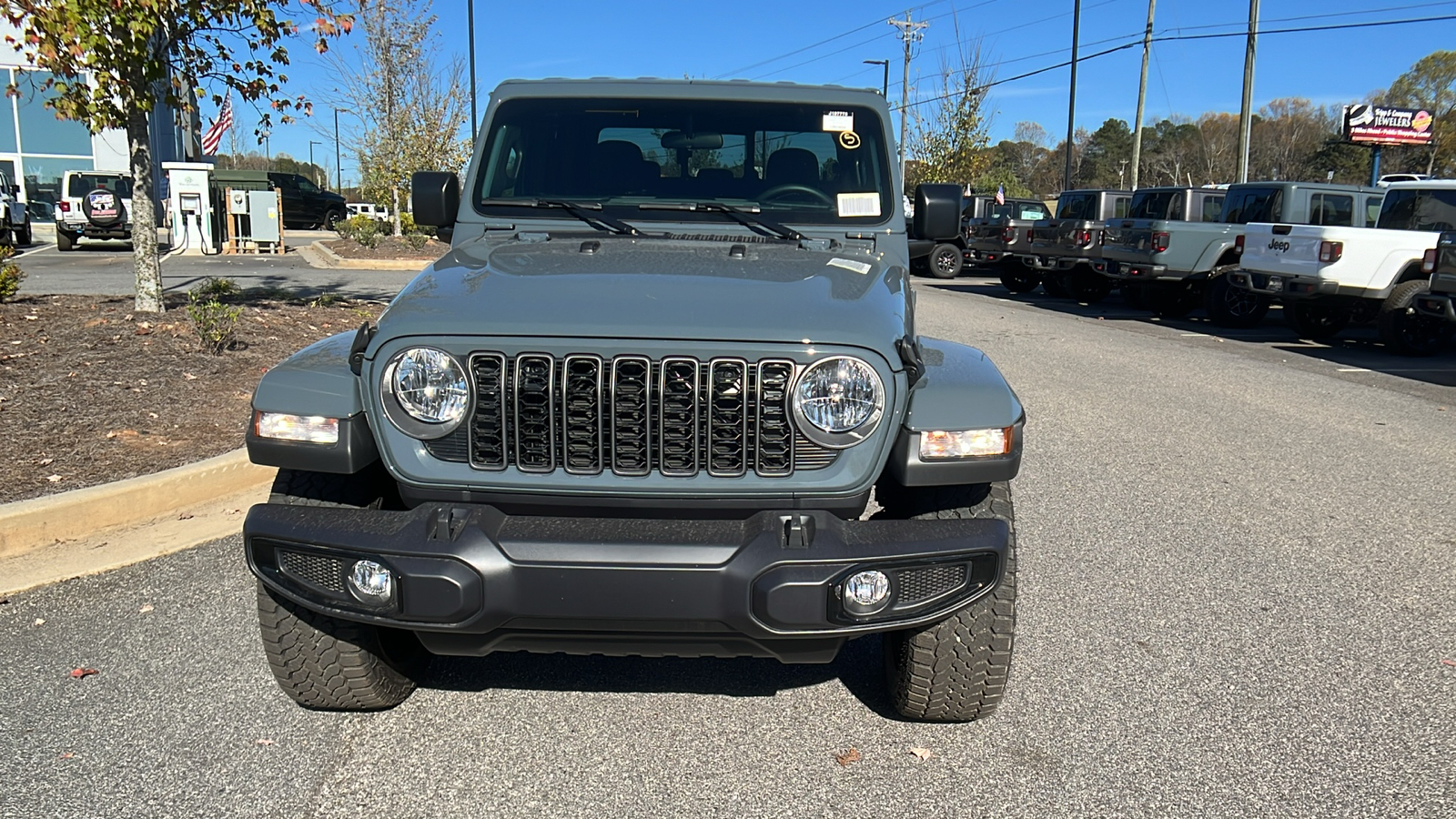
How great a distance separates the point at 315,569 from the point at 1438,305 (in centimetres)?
1200

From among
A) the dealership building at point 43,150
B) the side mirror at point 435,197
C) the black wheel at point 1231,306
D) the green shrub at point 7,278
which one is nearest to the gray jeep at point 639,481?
the side mirror at point 435,197

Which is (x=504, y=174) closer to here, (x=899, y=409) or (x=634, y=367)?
(x=634, y=367)

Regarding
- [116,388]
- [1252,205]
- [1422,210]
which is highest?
[1252,205]

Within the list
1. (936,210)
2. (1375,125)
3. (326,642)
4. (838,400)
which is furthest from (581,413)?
(1375,125)

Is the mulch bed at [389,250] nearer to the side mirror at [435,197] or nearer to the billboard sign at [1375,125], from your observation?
the side mirror at [435,197]

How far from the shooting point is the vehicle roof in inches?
170

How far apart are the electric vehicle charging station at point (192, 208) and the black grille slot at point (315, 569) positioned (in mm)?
23382

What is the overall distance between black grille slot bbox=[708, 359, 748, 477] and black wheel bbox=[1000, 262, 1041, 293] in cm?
1951

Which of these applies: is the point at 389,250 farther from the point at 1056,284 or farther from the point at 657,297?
the point at 657,297

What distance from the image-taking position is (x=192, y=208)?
24047 mm

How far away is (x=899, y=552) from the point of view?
2643mm

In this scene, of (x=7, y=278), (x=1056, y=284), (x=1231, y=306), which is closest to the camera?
(x=7, y=278)

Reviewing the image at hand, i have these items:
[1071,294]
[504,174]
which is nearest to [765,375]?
[504,174]

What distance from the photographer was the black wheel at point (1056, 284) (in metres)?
20.3
